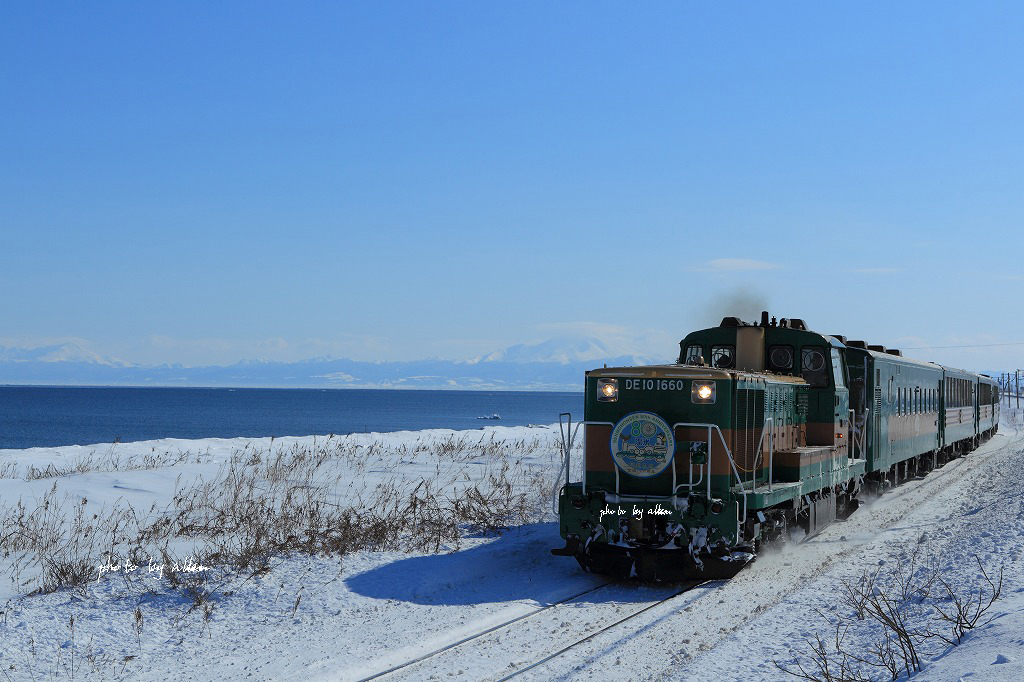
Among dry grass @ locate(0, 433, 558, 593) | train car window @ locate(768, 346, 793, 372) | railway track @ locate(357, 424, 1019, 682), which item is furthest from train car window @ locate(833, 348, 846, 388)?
dry grass @ locate(0, 433, 558, 593)

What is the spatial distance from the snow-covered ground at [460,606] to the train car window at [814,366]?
94.2 inches

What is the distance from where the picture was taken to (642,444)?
37.4ft

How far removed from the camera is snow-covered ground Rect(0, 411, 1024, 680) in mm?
7633

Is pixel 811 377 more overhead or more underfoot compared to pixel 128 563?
more overhead

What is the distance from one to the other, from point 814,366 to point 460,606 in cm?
714

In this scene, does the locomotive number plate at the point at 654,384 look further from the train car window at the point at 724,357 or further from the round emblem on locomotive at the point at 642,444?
the train car window at the point at 724,357

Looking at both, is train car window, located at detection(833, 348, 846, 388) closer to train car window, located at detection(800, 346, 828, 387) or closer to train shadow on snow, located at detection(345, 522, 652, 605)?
train car window, located at detection(800, 346, 828, 387)

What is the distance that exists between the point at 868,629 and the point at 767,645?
0.95 meters

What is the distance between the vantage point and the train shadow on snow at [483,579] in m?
10.1

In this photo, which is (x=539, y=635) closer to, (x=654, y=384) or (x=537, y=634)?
(x=537, y=634)

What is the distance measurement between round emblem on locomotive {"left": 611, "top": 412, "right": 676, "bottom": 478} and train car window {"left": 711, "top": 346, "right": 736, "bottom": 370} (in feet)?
9.64

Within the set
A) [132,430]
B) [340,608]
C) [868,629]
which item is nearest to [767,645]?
[868,629]

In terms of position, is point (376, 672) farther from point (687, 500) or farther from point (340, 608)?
point (687, 500)

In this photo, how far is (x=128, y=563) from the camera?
10.5 metres
